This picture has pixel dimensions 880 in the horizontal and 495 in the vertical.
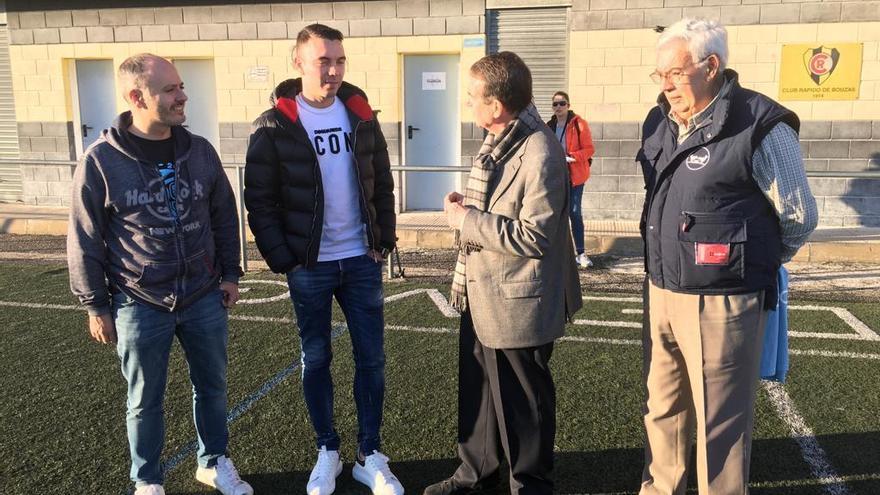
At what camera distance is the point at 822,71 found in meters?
8.89

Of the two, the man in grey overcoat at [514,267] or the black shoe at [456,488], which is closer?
the man in grey overcoat at [514,267]

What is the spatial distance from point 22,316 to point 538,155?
502 centimetres

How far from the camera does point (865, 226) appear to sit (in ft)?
29.9

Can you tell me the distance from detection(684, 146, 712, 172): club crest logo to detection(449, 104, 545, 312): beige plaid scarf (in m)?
0.55

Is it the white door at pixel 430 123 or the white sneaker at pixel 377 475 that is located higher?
the white door at pixel 430 123

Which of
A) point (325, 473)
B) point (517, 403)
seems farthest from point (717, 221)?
point (325, 473)

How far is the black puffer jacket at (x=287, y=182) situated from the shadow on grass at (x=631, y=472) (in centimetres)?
102

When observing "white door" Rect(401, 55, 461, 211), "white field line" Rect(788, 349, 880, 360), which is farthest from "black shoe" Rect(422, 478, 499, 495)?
"white door" Rect(401, 55, 461, 211)

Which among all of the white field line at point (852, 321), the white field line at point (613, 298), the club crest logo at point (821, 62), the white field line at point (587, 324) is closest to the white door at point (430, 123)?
the white field line at point (587, 324)

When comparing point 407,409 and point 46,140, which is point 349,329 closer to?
point 407,409

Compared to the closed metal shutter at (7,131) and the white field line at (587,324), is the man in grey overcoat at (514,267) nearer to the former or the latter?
the white field line at (587,324)

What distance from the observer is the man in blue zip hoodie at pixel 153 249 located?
2662mm

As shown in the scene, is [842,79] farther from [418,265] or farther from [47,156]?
[47,156]

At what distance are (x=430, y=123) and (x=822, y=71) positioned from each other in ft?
16.9
